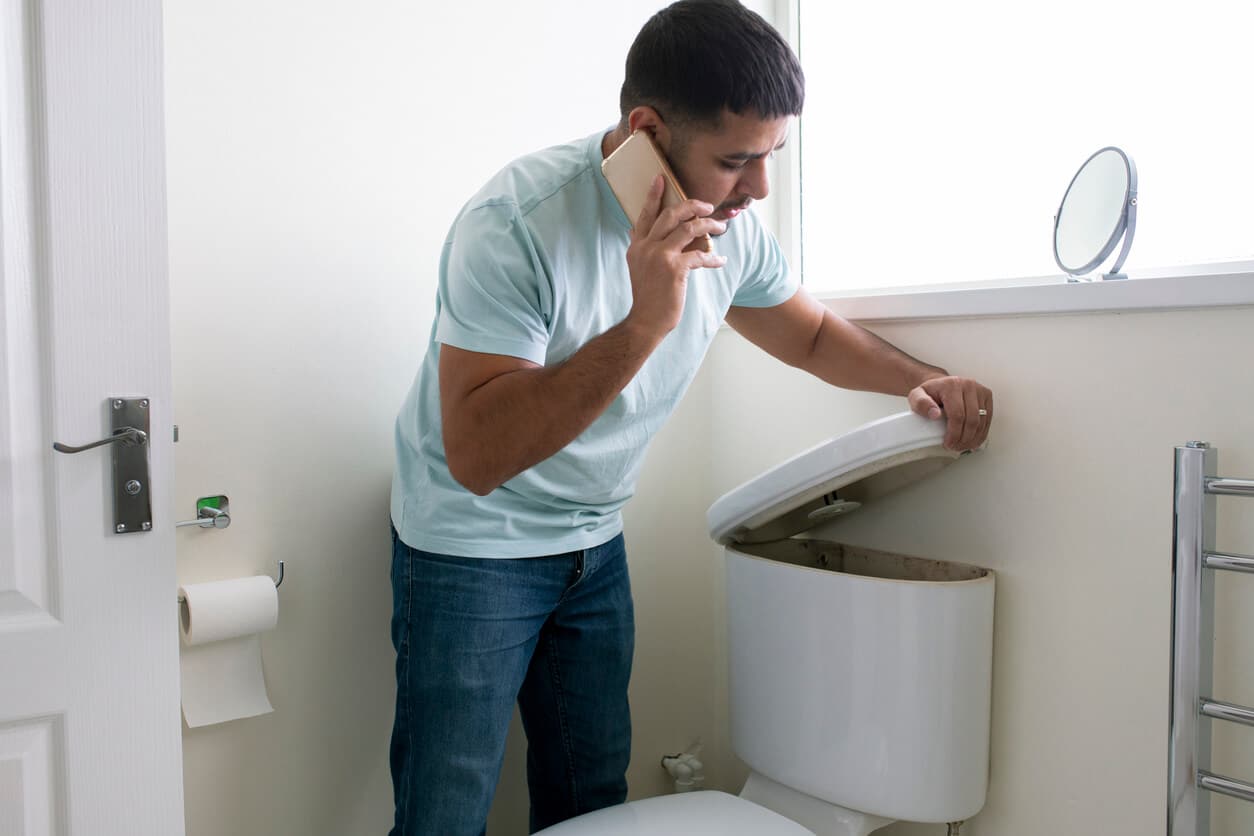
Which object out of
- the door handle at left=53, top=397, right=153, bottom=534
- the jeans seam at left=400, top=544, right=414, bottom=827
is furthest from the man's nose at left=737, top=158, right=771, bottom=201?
the door handle at left=53, top=397, right=153, bottom=534

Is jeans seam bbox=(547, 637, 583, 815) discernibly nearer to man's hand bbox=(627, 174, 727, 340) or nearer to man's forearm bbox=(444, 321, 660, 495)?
man's forearm bbox=(444, 321, 660, 495)

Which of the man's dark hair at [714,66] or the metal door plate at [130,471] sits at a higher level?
the man's dark hair at [714,66]

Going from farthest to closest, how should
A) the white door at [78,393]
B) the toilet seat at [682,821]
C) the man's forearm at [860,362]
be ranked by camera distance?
the man's forearm at [860,362] < the toilet seat at [682,821] < the white door at [78,393]

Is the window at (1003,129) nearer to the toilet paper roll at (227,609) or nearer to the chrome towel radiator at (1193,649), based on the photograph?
the chrome towel radiator at (1193,649)

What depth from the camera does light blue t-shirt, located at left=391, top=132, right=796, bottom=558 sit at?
1.00m

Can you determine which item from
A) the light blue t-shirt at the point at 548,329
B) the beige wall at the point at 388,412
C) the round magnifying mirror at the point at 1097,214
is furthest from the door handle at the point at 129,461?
the round magnifying mirror at the point at 1097,214

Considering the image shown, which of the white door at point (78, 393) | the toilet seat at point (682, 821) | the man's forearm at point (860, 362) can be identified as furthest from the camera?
the man's forearm at point (860, 362)

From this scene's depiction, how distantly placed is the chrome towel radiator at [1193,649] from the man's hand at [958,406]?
8.7 inches

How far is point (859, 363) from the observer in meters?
1.27

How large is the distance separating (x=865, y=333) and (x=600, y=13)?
0.69 meters

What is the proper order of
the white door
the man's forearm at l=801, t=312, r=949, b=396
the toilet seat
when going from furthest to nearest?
1. the man's forearm at l=801, t=312, r=949, b=396
2. the toilet seat
3. the white door

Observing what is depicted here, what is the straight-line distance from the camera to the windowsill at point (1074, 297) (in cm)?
97

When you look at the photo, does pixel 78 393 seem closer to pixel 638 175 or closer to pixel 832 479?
pixel 638 175

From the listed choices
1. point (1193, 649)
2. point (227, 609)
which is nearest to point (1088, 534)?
point (1193, 649)
